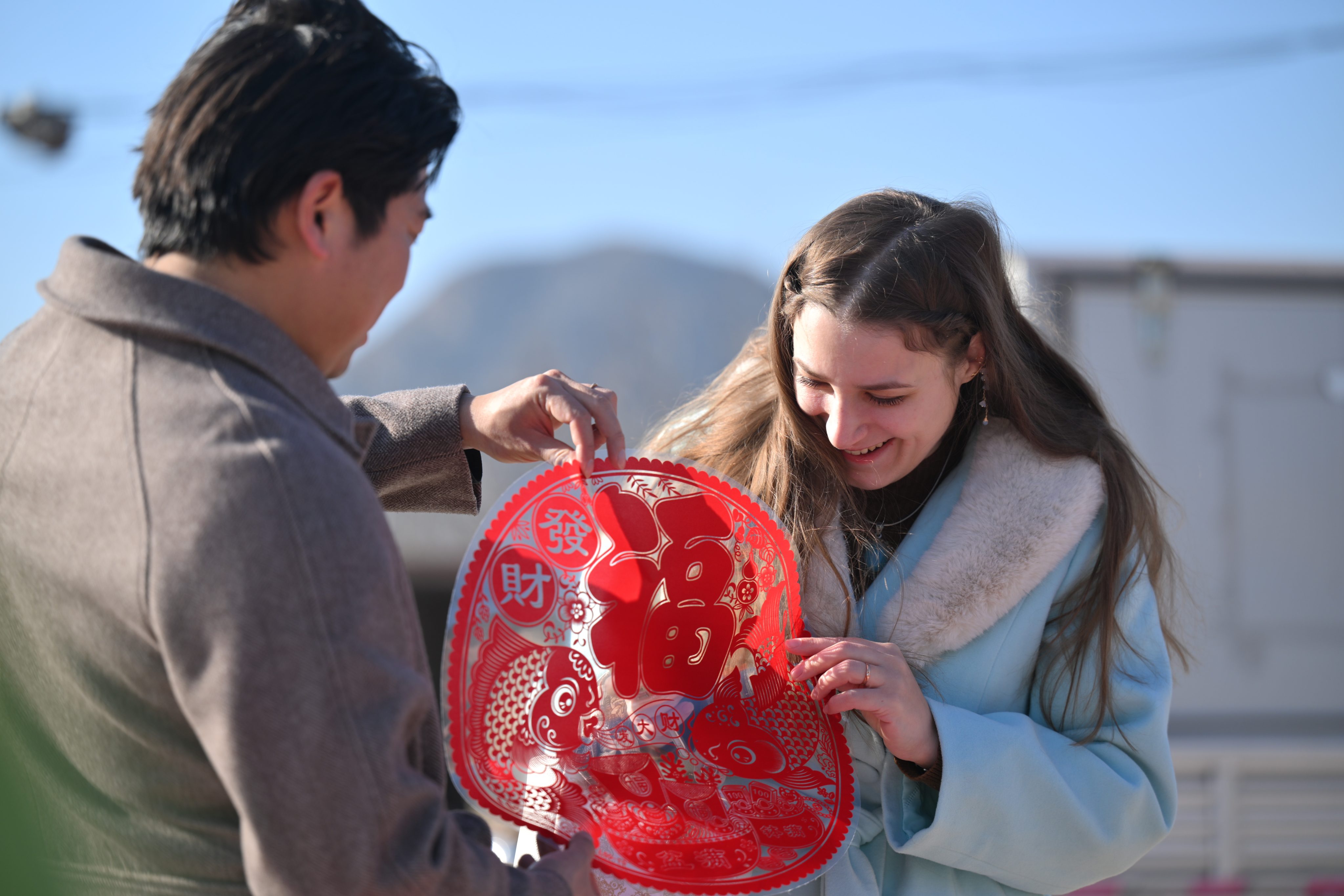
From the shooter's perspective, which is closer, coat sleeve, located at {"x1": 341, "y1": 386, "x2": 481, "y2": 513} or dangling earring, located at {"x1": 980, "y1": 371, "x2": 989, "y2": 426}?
coat sleeve, located at {"x1": 341, "y1": 386, "x2": 481, "y2": 513}

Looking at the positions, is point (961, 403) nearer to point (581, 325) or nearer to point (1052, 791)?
point (1052, 791)

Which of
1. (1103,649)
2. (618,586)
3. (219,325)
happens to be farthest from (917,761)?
(219,325)

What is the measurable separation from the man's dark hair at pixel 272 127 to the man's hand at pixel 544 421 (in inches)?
20.3

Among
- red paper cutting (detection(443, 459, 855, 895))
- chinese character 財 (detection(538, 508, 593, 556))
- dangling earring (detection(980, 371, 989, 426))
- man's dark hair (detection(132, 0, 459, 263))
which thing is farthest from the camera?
dangling earring (detection(980, 371, 989, 426))

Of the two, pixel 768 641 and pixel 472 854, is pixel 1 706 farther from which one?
pixel 768 641

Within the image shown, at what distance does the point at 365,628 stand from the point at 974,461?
1.28 m

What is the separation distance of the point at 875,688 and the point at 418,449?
0.84 meters

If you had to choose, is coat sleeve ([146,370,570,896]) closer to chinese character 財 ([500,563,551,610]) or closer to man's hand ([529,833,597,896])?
man's hand ([529,833,597,896])

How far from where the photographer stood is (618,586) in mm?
1521

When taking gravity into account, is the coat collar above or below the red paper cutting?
above

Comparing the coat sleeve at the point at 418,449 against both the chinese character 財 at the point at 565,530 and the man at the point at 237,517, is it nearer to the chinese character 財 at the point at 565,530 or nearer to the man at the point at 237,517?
the chinese character 財 at the point at 565,530

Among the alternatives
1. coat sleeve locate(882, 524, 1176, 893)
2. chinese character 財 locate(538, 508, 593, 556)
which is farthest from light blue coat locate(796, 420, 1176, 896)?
chinese character 財 locate(538, 508, 593, 556)

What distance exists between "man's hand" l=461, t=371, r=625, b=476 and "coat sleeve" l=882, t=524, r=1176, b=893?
0.66 meters

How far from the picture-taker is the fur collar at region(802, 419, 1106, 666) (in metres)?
1.68
